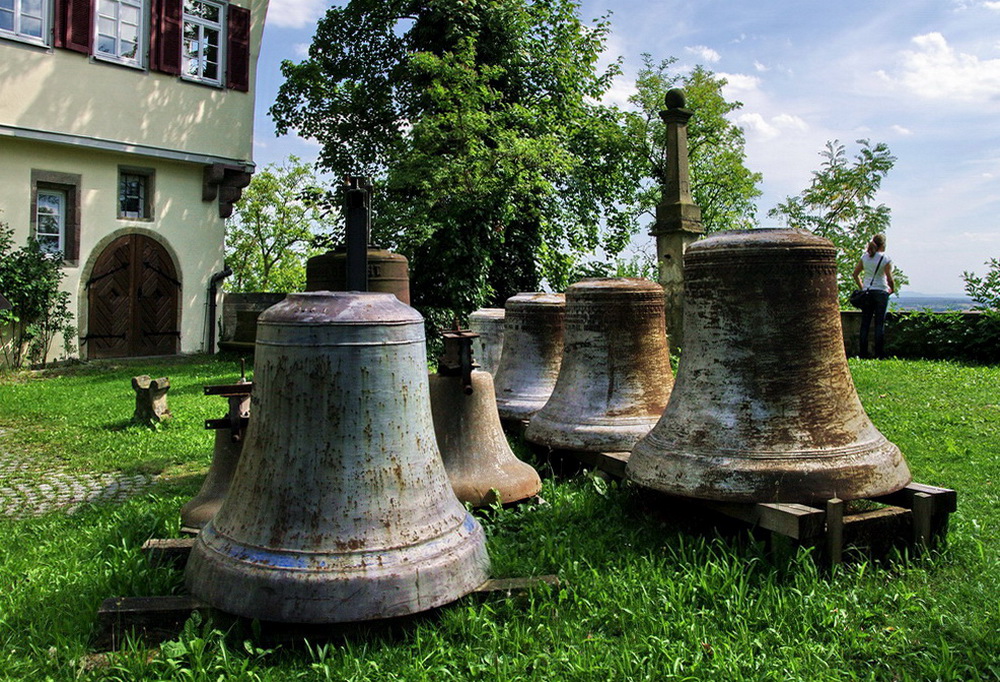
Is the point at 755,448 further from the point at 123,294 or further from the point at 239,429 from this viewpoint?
the point at 123,294

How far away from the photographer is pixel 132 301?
14789 millimetres

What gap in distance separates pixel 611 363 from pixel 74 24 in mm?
12653

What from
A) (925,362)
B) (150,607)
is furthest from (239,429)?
(925,362)

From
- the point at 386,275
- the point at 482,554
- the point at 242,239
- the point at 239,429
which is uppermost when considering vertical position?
the point at 242,239

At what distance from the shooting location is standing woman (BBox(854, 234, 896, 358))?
1055 centimetres

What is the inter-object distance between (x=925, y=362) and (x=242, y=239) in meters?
22.2

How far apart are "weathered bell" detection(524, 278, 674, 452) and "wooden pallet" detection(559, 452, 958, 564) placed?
118cm

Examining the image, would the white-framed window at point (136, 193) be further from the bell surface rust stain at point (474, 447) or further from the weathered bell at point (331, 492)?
the weathered bell at point (331, 492)

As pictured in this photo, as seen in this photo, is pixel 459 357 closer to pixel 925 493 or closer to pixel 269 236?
pixel 925 493

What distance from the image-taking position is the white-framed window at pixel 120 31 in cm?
1397

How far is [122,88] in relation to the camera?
46.3ft

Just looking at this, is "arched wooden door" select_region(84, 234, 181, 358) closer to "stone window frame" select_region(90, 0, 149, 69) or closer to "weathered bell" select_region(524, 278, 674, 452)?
"stone window frame" select_region(90, 0, 149, 69)

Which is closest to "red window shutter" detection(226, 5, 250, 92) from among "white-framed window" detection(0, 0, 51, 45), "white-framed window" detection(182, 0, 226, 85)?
"white-framed window" detection(182, 0, 226, 85)

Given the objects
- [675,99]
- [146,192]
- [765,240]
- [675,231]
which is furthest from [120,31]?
[765,240]
